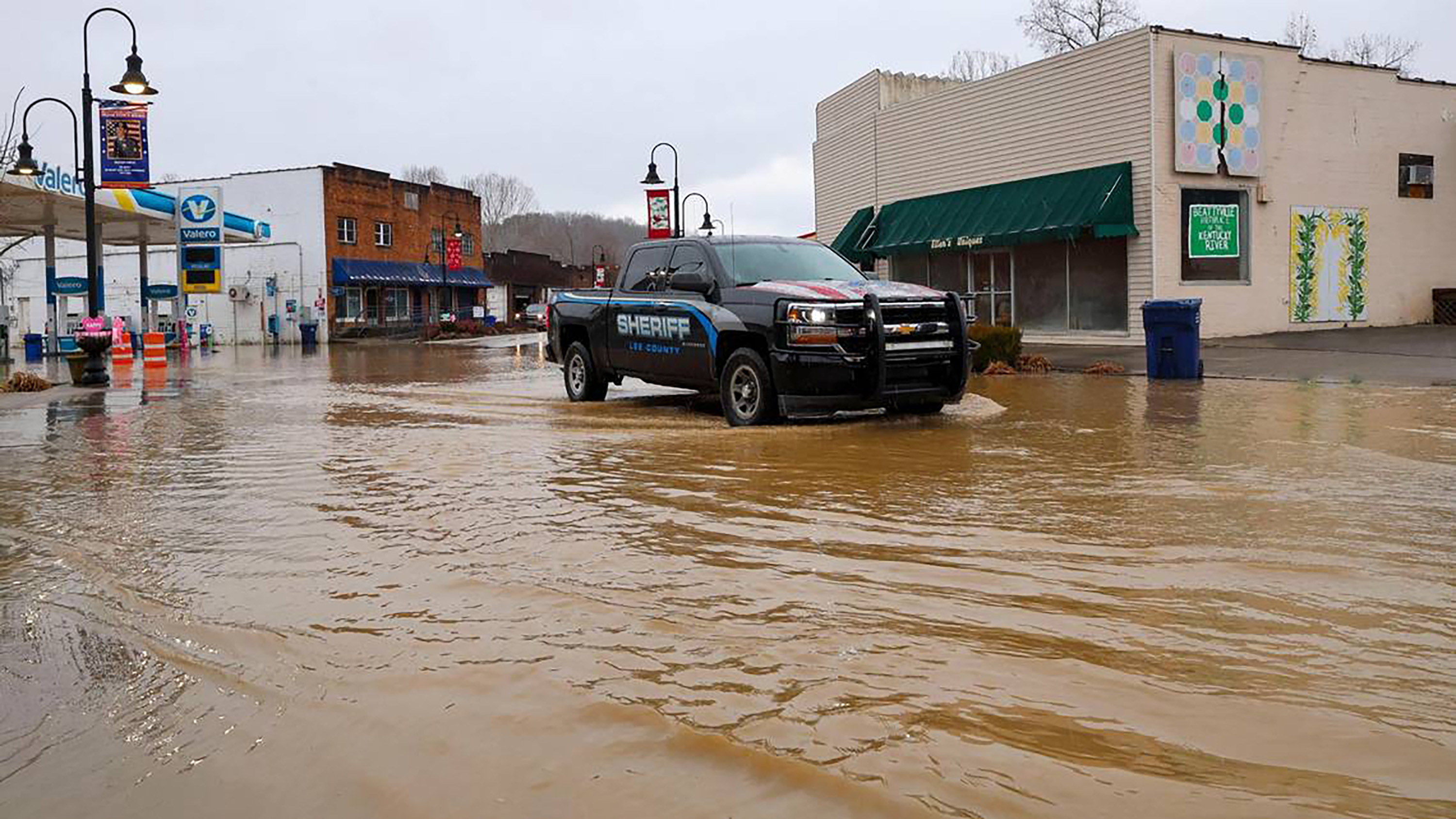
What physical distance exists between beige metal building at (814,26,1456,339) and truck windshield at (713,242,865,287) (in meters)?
14.3

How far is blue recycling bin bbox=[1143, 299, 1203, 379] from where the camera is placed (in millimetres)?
17281

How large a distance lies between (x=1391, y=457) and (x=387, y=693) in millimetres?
7345

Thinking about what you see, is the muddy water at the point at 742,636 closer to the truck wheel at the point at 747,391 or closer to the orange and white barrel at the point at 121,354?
the truck wheel at the point at 747,391

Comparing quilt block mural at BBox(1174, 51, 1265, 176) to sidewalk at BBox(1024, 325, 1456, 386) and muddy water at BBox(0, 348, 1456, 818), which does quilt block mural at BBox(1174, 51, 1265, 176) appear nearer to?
sidewalk at BBox(1024, 325, 1456, 386)

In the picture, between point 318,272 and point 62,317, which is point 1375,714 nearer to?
point 62,317

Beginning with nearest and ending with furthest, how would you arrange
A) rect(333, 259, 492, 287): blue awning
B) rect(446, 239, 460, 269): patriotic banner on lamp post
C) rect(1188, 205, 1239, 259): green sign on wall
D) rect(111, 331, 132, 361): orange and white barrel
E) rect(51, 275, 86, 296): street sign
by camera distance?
rect(1188, 205, 1239, 259): green sign on wall
rect(111, 331, 132, 361): orange and white barrel
rect(51, 275, 86, 296): street sign
rect(333, 259, 492, 287): blue awning
rect(446, 239, 460, 269): patriotic banner on lamp post

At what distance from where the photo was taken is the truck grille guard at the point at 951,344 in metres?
10.8

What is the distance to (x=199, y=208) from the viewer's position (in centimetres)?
3781

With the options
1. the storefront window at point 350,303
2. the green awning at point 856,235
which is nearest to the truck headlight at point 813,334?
the green awning at point 856,235

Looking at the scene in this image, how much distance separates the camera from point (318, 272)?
187 feet

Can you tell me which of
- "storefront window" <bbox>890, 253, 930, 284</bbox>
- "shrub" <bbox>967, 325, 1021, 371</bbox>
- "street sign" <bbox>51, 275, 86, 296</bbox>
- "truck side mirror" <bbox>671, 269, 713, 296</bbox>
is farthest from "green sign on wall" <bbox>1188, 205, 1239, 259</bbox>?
"street sign" <bbox>51, 275, 86, 296</bbox>

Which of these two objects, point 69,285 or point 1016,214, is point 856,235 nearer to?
point 1016,214

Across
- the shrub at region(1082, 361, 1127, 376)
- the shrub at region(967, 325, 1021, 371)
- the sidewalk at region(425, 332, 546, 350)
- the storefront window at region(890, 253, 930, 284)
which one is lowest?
the shrub at region(1082, 361, 1127, 376)

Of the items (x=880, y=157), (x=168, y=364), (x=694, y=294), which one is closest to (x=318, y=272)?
(x=168, y=364)
